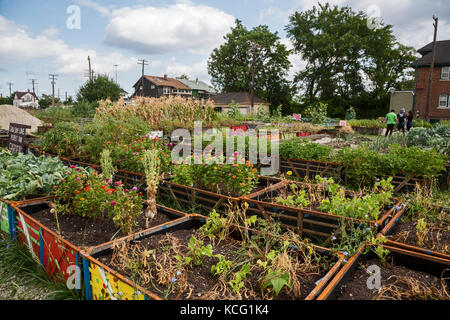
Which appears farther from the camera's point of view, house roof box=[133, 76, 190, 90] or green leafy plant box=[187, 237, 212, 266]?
house roof box=[133, 76, 190, 90]

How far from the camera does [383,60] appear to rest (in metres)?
32.6

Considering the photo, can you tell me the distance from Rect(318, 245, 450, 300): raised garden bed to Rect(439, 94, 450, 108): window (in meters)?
28.4

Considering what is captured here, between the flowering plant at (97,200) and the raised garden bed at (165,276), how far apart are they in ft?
0.92

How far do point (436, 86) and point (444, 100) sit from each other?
130cm

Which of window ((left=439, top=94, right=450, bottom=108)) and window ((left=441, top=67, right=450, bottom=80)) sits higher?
window ((left=441, top=67, right=450, bottom=80))

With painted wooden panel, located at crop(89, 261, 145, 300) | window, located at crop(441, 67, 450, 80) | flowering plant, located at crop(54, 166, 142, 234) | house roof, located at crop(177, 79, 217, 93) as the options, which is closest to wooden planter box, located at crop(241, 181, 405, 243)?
flowering plant, located at crop(54, 166, 142, 234)

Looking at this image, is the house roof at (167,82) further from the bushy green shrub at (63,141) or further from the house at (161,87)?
the bushy green shrub at (63,141)

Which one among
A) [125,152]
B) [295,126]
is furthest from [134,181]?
[295,126]

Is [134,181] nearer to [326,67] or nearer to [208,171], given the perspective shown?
[208,171]

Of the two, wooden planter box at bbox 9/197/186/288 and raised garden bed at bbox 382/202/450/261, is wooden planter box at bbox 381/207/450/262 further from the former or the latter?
wooden planter box at bbox 9/197/186/288

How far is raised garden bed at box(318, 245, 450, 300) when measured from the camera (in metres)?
2.02

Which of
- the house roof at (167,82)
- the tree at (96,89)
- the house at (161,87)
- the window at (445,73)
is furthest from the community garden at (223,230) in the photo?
the house roof at (167,82)

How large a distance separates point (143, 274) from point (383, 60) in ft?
121

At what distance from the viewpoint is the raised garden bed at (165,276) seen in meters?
1.99
